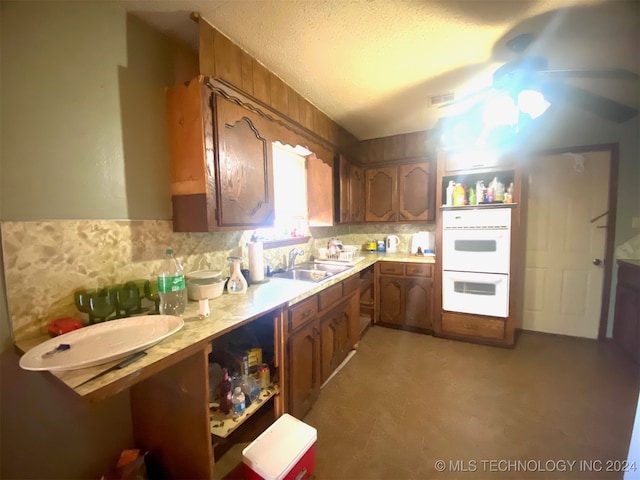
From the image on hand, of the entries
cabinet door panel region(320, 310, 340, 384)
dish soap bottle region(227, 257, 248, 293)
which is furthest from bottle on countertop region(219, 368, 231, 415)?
cabinet door panel region(320, 310, 340, 384)

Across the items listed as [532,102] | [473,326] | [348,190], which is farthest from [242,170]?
[473,326]

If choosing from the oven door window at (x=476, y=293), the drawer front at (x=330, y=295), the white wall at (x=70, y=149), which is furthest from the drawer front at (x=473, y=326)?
the white wall at (x=70, y=149)

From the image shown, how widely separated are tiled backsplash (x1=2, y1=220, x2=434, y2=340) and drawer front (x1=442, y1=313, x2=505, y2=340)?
255 cm

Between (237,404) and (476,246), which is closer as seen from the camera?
(237,404)

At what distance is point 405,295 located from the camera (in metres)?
2.84

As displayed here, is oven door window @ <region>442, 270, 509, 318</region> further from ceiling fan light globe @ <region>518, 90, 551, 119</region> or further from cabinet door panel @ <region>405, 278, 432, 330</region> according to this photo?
ceiling fan light globe @ <region>518, 90, 551, 119</region>

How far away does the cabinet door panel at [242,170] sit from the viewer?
135 cm

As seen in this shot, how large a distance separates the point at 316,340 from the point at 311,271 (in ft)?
2.37

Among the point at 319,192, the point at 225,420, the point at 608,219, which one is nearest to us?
the point at 225,420

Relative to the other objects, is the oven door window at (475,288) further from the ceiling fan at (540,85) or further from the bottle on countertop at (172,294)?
the bottle on countertop at (172,294)

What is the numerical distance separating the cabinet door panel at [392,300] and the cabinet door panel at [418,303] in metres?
0.07

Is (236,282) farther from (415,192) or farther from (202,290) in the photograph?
(415,192)

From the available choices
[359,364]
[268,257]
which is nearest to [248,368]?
[268,257]

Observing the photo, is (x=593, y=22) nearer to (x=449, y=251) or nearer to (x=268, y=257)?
(x=449, y=251)
